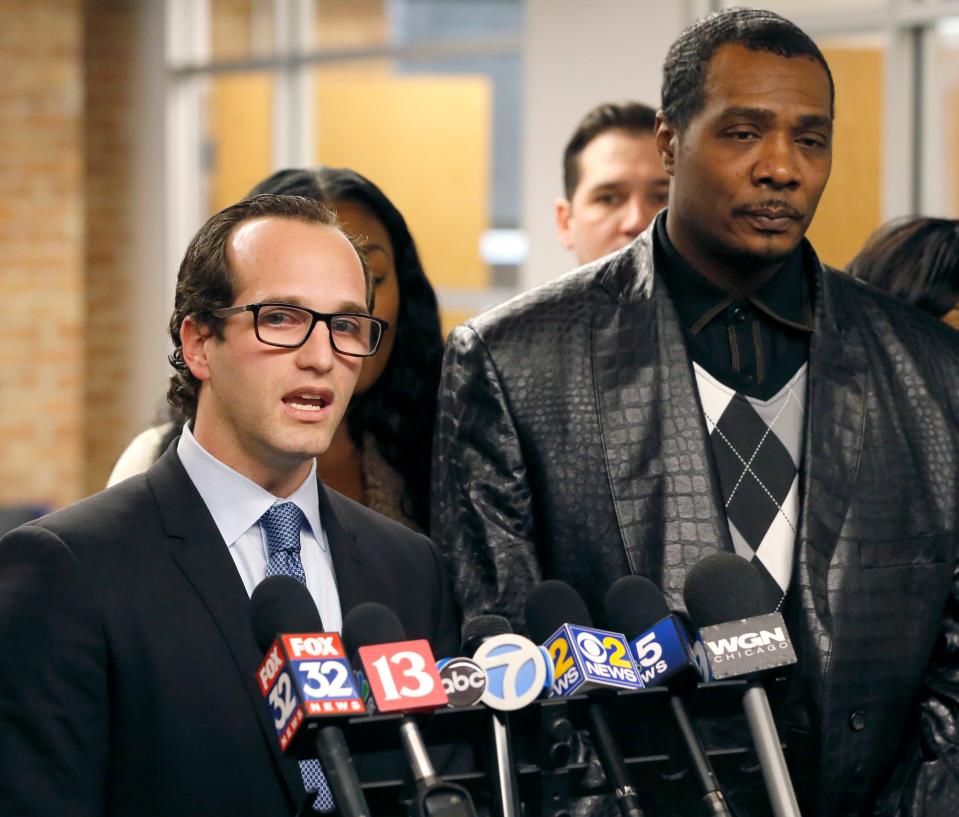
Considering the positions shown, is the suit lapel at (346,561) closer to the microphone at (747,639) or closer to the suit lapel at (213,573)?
the suit lapel at (213,573)

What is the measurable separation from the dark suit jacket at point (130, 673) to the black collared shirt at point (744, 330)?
2.11 ft

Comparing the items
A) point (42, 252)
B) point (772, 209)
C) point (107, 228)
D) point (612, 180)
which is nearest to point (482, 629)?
point (772, 209)

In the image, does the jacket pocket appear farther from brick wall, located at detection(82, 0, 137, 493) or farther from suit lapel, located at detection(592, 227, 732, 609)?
brick wall, located at detection(82, 0, 137, 493)

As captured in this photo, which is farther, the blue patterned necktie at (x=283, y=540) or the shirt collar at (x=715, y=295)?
the shirt collar at (x=715, y=295)

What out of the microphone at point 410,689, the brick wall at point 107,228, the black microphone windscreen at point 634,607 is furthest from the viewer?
the brick wall at point 107,228

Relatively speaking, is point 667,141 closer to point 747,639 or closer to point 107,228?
point 747,639

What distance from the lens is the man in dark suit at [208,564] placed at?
151cm

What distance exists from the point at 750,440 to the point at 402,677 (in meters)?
0.81

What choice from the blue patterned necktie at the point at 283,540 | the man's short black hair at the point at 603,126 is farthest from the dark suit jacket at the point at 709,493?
the man's short black hair at the point at 603,126

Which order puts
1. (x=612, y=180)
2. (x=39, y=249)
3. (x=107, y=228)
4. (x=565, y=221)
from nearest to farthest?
1. (x=612, y=180)
2. (x=565, y=221)
3. (x=39, y=249)
4. (x=107, y=228)

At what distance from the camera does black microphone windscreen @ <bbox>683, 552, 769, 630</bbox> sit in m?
1.33

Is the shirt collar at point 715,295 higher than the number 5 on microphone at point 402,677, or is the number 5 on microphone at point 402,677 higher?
the shirt collar at point 715,295

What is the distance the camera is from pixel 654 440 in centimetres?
188

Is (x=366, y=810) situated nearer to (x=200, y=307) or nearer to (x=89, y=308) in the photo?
(x=200, y=307)
